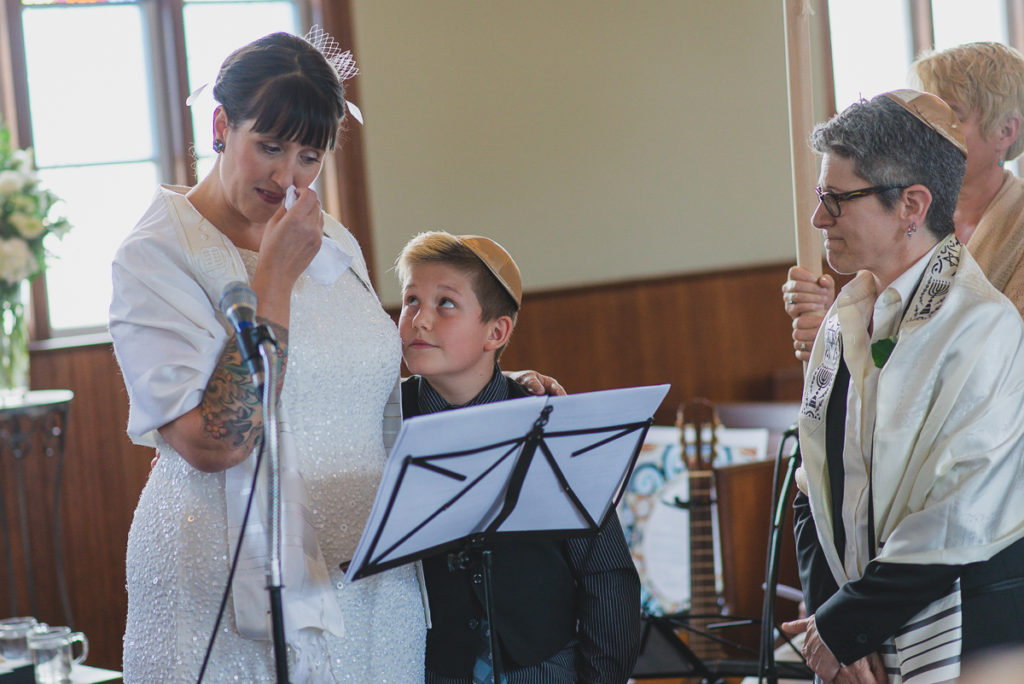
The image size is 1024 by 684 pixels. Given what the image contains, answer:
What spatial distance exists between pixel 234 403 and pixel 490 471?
39 centimetres

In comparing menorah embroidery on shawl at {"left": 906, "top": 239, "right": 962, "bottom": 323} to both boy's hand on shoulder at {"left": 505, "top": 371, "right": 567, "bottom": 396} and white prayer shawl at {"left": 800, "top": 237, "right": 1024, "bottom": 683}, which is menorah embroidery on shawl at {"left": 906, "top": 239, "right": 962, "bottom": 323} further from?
boy's hand on shoulder at {"left": 505, "top": 371, "right": 567, "bottom": 396}

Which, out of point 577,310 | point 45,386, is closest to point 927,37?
point 577,310

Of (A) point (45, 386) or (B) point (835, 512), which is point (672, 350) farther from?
(B) point (835, 512)

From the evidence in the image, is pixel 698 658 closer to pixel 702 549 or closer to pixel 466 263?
pixel 702 549

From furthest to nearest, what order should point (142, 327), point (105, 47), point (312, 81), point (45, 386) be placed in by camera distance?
point (105, 47)
point (45, 386)
point (312, 81)
point (142, 327)

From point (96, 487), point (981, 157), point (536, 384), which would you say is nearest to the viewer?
point (536, 384)

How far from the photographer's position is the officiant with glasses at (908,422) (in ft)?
5.91

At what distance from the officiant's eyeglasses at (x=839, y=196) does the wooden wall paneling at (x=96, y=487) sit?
3.47 m

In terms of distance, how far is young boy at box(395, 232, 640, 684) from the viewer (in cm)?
207

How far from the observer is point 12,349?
4.23 meters

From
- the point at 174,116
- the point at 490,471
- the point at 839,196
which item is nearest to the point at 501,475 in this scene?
the point at 490,471

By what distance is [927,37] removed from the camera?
7492mm

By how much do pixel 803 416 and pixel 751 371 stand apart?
4.56m

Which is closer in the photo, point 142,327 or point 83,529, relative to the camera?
point 142,327
